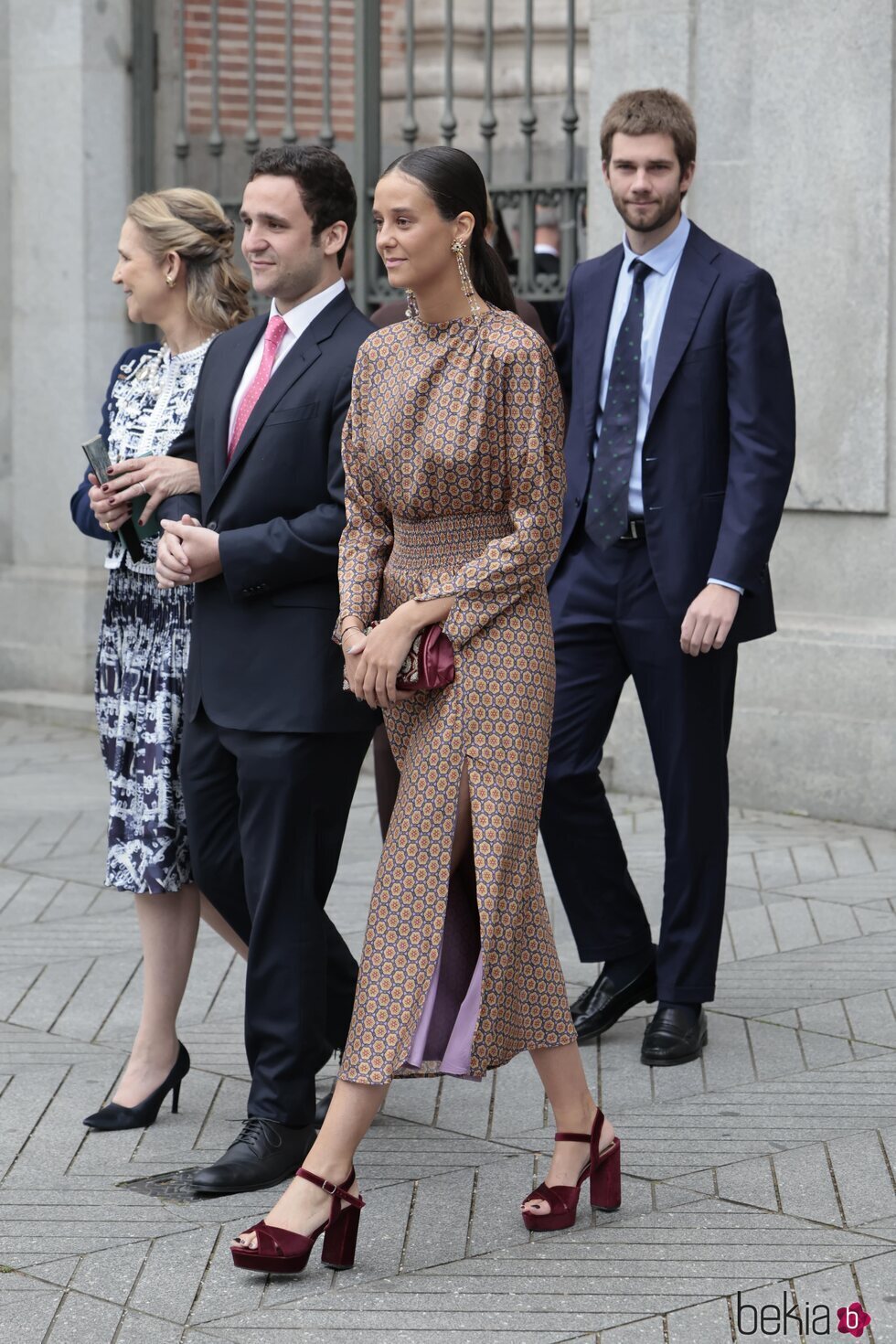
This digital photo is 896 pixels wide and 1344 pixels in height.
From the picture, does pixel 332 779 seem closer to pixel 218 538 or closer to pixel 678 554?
pixel 218 538

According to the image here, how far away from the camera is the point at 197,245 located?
4.47m

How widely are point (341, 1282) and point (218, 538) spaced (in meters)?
1.37

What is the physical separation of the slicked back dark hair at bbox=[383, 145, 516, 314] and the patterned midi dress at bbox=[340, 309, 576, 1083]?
103mm

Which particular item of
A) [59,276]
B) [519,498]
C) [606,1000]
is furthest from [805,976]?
[59,276]

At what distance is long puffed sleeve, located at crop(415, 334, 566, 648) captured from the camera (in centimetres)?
359

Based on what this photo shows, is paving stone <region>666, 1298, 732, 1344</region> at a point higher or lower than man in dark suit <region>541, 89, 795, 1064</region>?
lower

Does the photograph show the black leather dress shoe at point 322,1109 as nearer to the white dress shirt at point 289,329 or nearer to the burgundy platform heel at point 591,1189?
the burgundy platform heel at point 591,1189

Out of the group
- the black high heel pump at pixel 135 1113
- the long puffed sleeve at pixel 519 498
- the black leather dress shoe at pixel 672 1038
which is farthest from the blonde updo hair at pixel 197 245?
the black leather dress shoe at pixel 672 1038

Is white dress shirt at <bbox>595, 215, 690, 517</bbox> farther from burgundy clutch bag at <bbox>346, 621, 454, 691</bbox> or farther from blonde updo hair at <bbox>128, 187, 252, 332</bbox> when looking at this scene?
burgundy clutch bag at <bbox>346, 621, 454, 691</bbox>

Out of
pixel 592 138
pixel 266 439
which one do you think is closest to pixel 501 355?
pixel 266 439

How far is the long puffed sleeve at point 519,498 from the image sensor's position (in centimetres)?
359

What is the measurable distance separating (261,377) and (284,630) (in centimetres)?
51

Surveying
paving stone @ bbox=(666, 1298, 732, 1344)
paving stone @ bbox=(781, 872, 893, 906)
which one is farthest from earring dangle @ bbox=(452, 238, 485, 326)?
paving stone @ bbox=(781, 872, 893, 906)

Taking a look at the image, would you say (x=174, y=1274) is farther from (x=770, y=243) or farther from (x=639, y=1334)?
(x=770, y=243)
